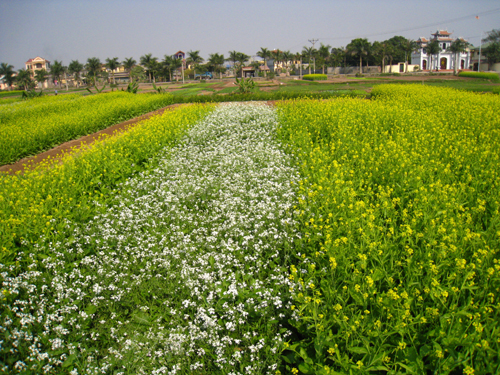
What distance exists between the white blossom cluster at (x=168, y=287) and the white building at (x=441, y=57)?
312 feet

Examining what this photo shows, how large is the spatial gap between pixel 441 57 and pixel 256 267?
99605 mm

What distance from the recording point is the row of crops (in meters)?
2.65

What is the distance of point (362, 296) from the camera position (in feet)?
9.37

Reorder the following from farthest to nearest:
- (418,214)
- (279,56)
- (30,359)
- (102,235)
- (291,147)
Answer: (279,56)
(291,147)
(102,235)
(418,214)
(30,359)

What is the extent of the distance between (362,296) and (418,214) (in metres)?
1.44

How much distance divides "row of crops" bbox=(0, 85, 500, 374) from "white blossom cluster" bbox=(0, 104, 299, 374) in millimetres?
23

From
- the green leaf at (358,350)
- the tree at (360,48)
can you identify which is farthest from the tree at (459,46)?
the green leaf at (358,350)

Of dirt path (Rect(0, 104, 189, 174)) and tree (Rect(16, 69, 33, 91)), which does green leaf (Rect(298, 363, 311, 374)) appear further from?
tree (Rect(16, 69, 33, 91))

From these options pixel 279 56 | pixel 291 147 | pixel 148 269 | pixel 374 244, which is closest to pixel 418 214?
pixel 374 244

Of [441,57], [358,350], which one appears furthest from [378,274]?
[441,57]

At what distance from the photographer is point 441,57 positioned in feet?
281

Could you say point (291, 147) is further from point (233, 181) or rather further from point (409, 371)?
point (409, 371)

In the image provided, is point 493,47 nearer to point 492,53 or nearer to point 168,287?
point 492,53

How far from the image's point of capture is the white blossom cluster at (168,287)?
2.96m
